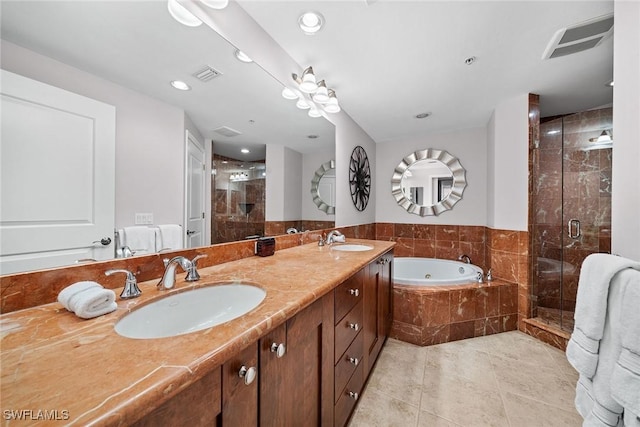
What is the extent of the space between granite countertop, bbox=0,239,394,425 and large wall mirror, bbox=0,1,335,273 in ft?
1.24

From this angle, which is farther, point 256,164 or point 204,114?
point 256,164

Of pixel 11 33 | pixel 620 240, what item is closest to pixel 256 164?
pixel 11 33

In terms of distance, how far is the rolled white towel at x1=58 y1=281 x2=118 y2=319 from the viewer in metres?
0.61

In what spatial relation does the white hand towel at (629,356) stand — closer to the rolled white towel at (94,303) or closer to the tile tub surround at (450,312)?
the tile tub surround at (450,312)

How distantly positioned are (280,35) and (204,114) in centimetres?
77

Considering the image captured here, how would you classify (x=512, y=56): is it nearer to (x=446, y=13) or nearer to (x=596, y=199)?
(x=446, y=13)

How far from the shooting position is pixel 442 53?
5.39ft

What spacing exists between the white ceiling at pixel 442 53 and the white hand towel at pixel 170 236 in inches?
49.1

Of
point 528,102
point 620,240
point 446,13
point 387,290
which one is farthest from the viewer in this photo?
point 528,102

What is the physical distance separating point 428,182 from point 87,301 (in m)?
3.56

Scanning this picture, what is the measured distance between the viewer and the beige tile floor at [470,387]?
132cm

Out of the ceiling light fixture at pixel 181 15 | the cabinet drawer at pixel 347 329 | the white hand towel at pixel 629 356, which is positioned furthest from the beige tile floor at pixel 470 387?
the ceiling light fixture at pixel 181 15

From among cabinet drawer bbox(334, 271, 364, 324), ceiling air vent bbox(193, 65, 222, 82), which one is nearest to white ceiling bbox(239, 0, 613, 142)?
ceiling air vent bbox(193, 65, 222, 82)

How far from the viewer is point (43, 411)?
1.05 ft
